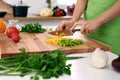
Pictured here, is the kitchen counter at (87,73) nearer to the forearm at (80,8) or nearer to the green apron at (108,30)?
the green apron at (108,30)

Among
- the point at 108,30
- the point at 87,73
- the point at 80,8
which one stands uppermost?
the point at 80,8

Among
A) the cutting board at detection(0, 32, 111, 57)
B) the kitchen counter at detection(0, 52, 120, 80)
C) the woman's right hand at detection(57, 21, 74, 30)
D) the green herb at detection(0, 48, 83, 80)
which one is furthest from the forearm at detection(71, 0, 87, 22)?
the green herb at detection(0, 48, 83, 80)

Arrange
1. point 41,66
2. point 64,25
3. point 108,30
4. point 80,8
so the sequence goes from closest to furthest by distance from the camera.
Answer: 1. point 41,66
2. point 108,30
3. point 64,25
4. point 80,8

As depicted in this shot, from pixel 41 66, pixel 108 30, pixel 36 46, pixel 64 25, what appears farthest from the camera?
pixel 64 25

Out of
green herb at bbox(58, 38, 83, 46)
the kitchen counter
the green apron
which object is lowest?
the kitchen counter

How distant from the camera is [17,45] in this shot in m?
1.33

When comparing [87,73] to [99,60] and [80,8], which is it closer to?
[99,60]

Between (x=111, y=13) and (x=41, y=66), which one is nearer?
(x=41, y=66)

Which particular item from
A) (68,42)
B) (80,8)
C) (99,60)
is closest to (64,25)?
(80,8)

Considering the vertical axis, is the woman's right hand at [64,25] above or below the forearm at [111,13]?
below

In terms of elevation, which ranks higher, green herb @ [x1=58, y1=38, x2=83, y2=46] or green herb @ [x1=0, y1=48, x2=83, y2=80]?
green herb @ [x1=58, y1=38, x2=83, y2=46]

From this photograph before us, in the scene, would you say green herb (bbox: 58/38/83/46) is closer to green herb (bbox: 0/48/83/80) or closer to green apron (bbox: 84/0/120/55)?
green apron (bbox: 84/0/120/55)

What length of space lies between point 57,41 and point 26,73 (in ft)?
1.61

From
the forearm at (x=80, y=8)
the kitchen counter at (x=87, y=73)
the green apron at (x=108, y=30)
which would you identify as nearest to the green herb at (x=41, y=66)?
the kitchen counter at (x=87, y=73)
